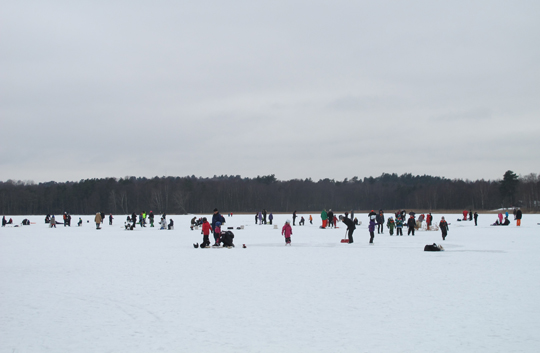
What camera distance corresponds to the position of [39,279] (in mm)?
10617

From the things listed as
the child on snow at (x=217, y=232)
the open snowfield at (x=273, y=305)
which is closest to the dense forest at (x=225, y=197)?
the child on snow at (x=217, y=232)

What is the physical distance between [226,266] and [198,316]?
18.5 feet

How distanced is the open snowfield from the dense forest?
98030 mm

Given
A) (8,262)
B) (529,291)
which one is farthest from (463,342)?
(8,262)

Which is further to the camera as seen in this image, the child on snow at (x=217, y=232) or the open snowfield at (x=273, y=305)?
the child on snow at (x=217, y=232)

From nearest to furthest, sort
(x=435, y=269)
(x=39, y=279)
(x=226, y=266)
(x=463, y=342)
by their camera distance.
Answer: (x=463, y=342) → (x=39, y=279) → (x=435, y=269) → (x=226, y=266)

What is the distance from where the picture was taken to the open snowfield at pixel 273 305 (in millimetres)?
5773

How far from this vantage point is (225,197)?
413 ft

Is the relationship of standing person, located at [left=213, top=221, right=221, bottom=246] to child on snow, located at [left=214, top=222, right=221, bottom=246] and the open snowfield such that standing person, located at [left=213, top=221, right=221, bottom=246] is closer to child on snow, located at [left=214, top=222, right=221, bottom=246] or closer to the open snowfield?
child on snow, located at [left=214, top=222, right=221, bottom=246]

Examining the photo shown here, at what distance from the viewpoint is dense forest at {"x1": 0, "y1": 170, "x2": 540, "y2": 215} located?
115 metres

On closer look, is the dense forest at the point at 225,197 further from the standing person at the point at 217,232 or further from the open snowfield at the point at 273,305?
the open snowfield at the point at 273,305

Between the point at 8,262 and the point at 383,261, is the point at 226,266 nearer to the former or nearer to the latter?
the point at 383,261

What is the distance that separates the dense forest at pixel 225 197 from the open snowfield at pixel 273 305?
9803 cm

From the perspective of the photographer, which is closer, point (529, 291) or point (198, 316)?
point (198, 316)
